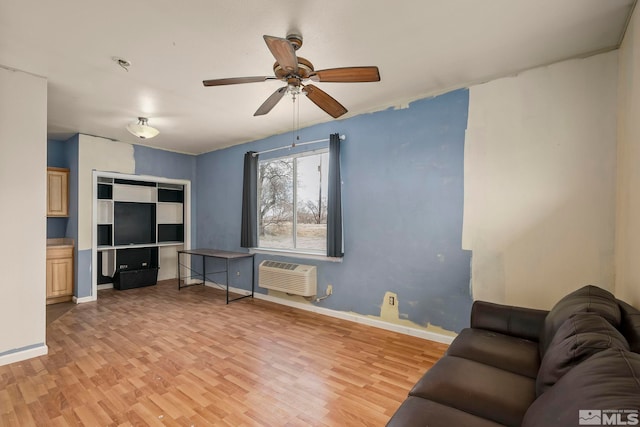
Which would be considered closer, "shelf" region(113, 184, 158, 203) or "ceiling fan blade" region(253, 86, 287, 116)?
"ceiling fan blade" region(253, 86, 287, 116)

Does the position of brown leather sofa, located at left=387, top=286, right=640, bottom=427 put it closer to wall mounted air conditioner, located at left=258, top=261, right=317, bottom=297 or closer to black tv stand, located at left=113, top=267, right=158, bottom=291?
wall mounted air conditioner, located at left=258, top=261, right=317, bottom=297

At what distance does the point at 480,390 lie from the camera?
1429 mm

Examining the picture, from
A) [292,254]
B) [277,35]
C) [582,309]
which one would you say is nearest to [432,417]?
[582,309]

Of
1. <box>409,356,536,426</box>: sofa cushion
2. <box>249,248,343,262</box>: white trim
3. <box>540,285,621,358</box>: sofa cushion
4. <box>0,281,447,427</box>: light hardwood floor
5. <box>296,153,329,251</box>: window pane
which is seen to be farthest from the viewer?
<box>296,153,329,251</box>: window pane

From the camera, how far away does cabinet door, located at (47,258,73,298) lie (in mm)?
4488

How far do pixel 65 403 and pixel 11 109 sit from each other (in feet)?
8.35

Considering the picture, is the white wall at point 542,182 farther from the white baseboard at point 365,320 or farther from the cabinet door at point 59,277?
the cabinet door at point 59,277

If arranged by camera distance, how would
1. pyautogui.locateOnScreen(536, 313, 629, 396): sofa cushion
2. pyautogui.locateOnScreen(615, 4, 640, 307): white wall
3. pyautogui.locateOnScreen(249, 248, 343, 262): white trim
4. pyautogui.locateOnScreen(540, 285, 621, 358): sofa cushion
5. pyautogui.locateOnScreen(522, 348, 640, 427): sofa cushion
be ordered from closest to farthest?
1. pyautogui.locateOnScreen(522, 348, 640, 427): sofa cushion
2. pyautogui.locateOnScreen(536, 313, 629, 396): sofa cushion
3. pyautogui.locateOnScreen(540, 285, 621, 358): sofa cushion
4. pyautogui.locateOnScreen(615, 4, 640, 307): white wall
5. pyautogui.locateOnScreen(249, 248, 343, 262): white trim

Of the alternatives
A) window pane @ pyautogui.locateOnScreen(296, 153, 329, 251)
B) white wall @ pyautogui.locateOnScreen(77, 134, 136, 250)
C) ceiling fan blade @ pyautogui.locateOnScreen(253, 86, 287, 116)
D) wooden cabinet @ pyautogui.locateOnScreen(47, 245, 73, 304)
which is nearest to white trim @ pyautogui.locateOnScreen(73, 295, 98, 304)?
wooden cabinet @ pyautogui.locateOnScreen(47, 245, 73, 304)

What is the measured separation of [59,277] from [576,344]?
239 inches

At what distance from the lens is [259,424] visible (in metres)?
1.88

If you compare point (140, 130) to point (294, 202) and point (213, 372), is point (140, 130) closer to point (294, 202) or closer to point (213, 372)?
point (294, 202)

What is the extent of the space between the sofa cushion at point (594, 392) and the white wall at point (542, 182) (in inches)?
70.9

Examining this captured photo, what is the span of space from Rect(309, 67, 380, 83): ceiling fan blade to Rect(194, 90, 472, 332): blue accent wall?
4.53ft
